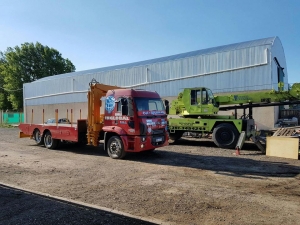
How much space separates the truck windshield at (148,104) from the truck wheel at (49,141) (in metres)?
5.66

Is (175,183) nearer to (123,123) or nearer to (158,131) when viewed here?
(158,131)

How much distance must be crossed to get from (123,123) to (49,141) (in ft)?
17.8

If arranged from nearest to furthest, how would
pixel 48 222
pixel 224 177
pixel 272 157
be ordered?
A: pixel 48 222
pixel 224 177
pixel 272 157

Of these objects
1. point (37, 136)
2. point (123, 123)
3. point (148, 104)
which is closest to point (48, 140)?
point (37, 136)

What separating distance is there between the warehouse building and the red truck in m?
2.37

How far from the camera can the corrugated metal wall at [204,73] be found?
19325 millimetres

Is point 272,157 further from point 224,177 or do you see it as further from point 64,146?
point 64,146

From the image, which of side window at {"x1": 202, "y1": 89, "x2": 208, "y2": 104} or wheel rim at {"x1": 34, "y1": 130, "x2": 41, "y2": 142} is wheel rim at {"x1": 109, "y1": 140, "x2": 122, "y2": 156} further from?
side window at {"x1": 202, "y1": 89, "x2": 208, "y2": 104}

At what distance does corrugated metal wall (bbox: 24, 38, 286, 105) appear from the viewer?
19.3 meters

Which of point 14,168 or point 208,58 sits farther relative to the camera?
point 208,58

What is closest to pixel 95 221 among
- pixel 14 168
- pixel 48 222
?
pixel 48 222

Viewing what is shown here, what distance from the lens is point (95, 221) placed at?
4113mm

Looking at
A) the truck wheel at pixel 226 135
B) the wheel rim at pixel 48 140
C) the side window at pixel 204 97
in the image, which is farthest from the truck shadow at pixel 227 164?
the wheel rim at pixel 48 140

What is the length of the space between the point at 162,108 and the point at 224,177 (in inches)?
168
